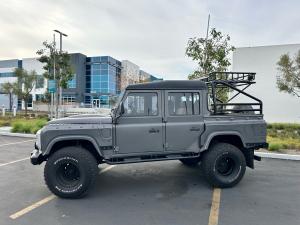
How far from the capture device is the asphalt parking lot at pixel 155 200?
4.33 metres

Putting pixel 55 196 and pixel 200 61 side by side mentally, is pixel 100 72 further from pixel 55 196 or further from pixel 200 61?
pixel 55 196

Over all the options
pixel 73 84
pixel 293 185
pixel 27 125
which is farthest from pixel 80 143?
pixel 73 84

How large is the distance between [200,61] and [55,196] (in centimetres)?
922

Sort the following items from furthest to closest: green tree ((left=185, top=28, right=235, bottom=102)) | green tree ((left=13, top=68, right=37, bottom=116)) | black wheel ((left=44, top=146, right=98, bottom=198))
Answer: green tree ((left=13, top=68, right=37, bottom=116)), green tree ((left=185, top=28, right=235, bottom=102)), black wheel ((left=44, top=146, right=98, bottom=198))

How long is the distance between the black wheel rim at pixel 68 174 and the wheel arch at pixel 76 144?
389 mm

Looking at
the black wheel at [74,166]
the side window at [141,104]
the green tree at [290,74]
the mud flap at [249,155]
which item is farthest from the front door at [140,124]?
the green tree at [290,74]

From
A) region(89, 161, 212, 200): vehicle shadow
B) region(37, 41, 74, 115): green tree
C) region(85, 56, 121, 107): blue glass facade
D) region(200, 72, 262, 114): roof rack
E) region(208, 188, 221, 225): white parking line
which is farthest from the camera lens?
region(85, 56, 121, 107): blue glass facade

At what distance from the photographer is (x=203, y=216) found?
4.42 metres

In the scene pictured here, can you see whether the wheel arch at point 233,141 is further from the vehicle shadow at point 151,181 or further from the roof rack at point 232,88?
the vehicle shadow at point 151,181

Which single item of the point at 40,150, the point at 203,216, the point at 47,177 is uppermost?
the point at 40,150

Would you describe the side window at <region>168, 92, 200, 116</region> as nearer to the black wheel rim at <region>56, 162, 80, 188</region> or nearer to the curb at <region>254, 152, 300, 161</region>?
the black wheel rim at <region>56, 162, 80, 188</region>

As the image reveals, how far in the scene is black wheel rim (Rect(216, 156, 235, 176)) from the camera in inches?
236

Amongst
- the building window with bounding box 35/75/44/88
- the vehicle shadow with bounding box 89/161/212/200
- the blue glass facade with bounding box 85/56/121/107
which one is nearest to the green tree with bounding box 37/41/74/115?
the vehicle shadow with bounding box 89/161/212/200

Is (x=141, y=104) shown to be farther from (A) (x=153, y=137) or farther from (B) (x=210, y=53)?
(B) (x=210, y=53)
